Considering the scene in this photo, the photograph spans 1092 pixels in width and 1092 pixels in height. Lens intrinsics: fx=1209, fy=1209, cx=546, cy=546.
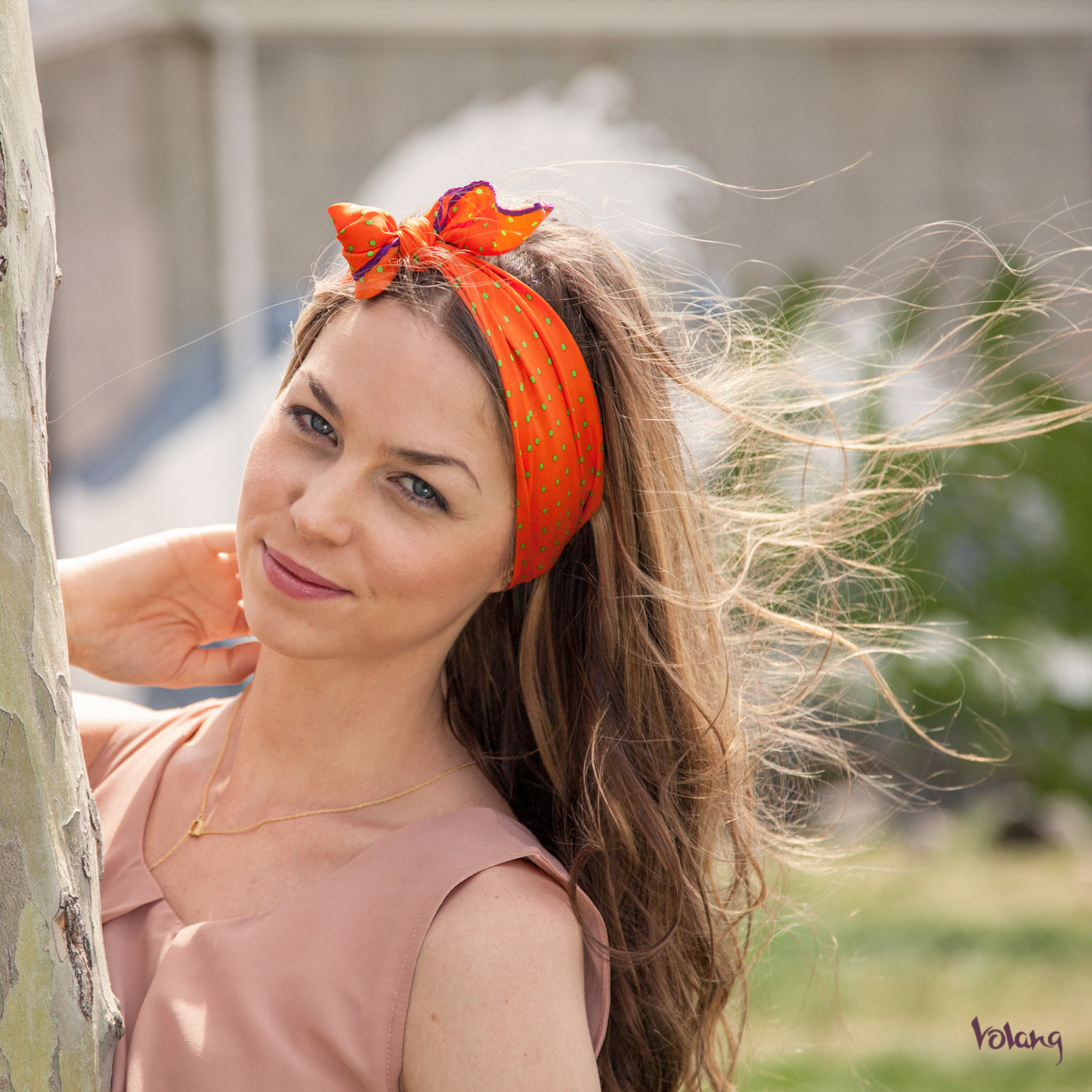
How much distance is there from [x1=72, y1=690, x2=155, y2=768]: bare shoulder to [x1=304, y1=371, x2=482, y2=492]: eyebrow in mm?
723

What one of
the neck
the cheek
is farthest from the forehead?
the neck

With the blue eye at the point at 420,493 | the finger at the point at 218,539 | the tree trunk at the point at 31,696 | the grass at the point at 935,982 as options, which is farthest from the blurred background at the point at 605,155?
the tree trunk at the point at 31,696

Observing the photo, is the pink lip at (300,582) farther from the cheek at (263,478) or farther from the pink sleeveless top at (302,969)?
the pink sleeveless top at (302,969)

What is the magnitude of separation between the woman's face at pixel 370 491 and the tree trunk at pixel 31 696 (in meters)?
0.41

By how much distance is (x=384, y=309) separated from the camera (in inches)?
65.4

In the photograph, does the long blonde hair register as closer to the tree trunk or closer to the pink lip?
the pink lip

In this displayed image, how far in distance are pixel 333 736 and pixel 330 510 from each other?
40 cm

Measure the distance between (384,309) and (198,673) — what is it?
0.83 m

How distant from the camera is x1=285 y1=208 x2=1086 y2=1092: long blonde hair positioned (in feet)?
5.92

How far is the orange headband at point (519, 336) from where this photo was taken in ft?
5.45

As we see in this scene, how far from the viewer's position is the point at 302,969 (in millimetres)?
1518

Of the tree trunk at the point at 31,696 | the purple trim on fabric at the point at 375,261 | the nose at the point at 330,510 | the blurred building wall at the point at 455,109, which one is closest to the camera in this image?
the tree trunk at the point at 31,696

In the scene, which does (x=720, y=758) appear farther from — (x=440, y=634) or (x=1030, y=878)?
(x=1030, y=878)

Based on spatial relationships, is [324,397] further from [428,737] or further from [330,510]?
[428,737]
